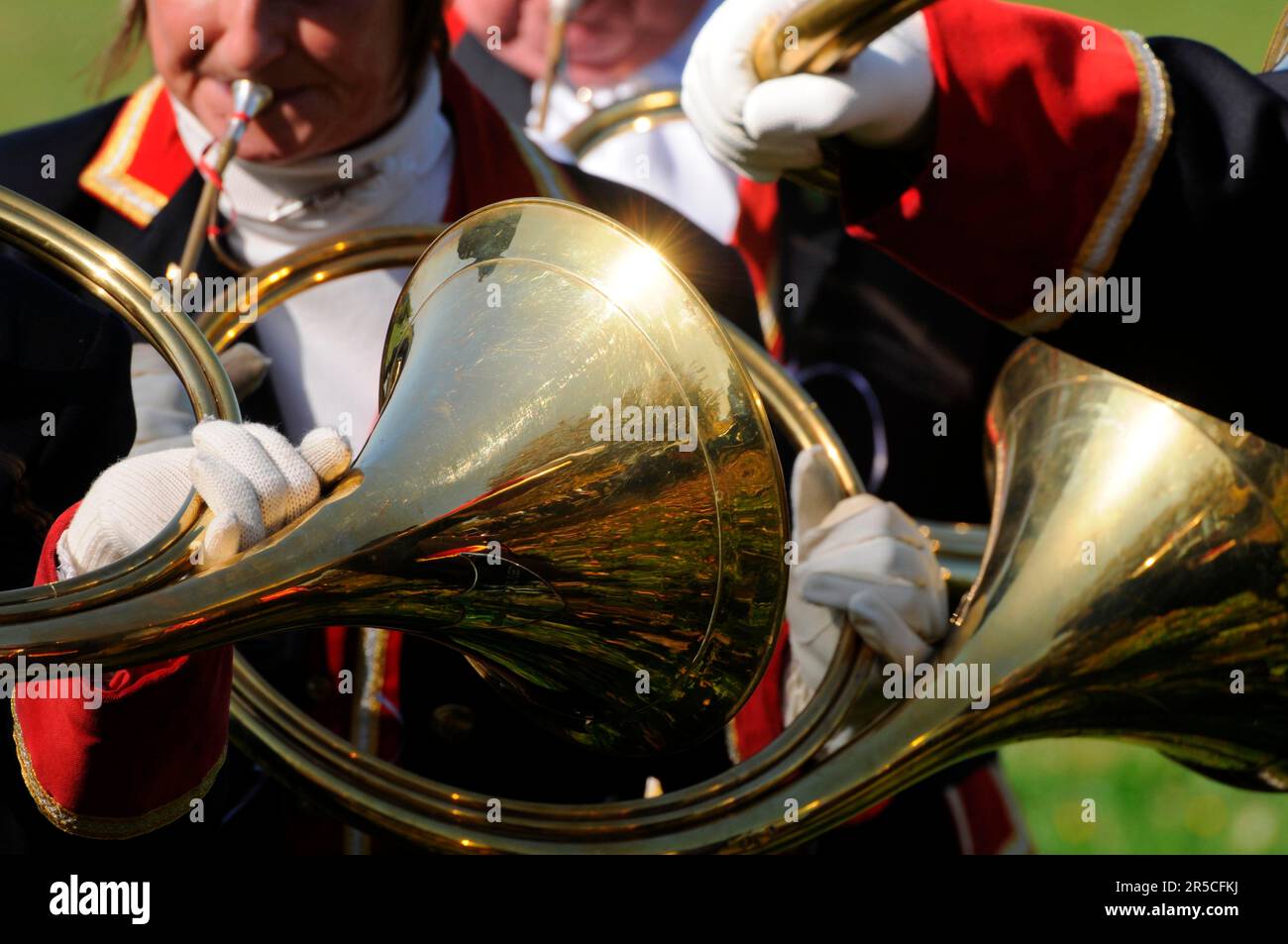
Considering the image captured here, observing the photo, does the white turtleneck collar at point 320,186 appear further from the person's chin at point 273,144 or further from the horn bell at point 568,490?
the horn bell at point 568,490

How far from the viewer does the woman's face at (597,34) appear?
2941mm

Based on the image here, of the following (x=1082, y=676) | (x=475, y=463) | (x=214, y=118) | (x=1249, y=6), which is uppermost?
(x=1249, y=6)

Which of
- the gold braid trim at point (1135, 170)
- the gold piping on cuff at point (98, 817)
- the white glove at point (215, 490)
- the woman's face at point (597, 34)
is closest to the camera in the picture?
the white glove at point (215, 490)

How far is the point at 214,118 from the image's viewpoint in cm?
190

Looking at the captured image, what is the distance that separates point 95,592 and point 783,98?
0.60m

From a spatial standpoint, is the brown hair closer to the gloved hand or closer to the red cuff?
the gloved hand

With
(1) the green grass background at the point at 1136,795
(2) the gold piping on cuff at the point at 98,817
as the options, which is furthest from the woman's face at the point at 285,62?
(1) the green grass background at the point at 1136,795

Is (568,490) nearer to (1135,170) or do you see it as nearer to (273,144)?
(1135,170)

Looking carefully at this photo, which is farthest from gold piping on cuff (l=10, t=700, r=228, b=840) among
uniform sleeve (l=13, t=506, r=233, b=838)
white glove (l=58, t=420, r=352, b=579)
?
white glove (l=58, t=420, r=352, b=579)

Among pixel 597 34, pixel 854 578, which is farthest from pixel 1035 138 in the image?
pixel 597 34

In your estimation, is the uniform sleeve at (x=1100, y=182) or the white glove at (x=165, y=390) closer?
the uniform sleeve at (x=1100, y=182)

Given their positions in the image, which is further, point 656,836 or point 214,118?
point 214,118

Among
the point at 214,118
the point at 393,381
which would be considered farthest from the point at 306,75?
the point at 393,381
